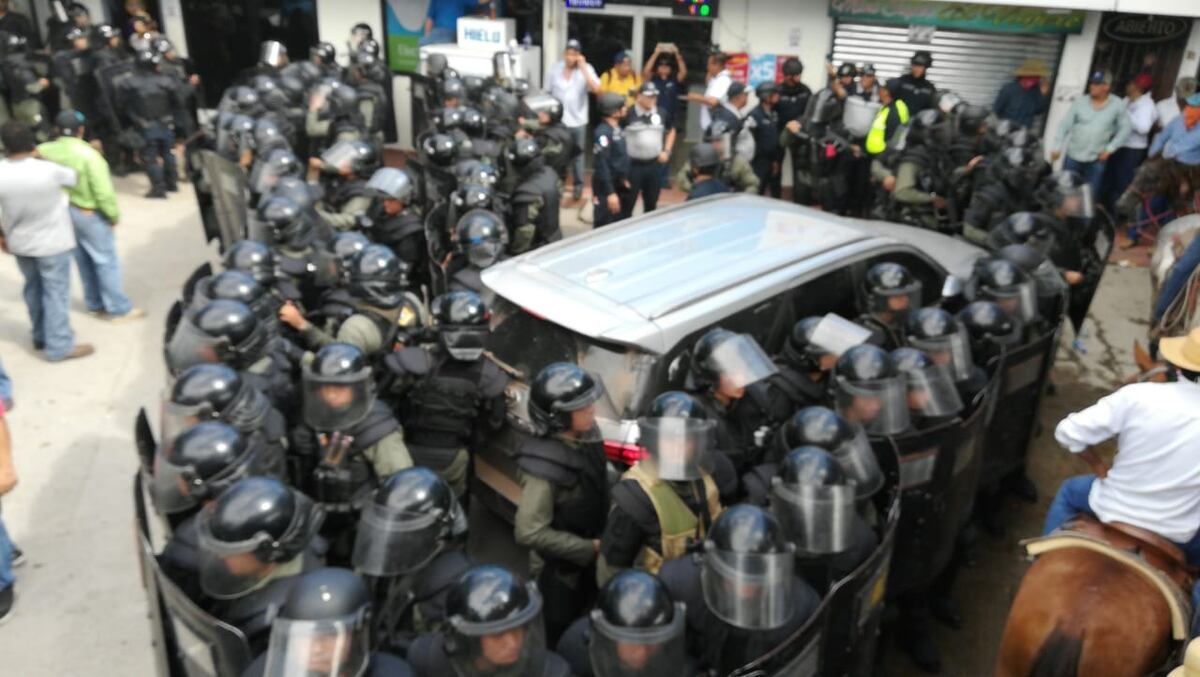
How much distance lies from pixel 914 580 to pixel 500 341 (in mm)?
2429

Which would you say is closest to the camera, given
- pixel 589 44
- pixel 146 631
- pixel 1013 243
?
pixel 146 631

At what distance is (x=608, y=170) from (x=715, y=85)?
2.70m

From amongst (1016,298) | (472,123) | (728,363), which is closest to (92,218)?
(472,123)

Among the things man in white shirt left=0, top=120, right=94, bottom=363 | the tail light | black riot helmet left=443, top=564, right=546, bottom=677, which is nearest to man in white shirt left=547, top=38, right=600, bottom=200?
man in white shirt left=0, top=120, right=94, bottom=363

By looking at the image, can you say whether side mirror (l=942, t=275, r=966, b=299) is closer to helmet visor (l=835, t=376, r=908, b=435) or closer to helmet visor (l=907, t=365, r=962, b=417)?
helmet visor (l=907, t=365, r=962, b=417)

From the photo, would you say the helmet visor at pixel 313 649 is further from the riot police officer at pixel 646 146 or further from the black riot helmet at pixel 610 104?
the black riot helmet at pixel 610 104

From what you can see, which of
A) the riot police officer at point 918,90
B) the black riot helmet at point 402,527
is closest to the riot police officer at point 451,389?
the black riot helmet at point 402,527

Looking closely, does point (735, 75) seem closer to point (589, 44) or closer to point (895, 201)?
point (589, 44)

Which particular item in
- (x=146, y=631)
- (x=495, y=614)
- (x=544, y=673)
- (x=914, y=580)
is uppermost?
(x=495, y=614)

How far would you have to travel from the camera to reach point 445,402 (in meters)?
4.79

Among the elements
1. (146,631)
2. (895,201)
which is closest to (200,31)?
(895,201)

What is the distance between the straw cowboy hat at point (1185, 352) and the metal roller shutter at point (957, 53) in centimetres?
878

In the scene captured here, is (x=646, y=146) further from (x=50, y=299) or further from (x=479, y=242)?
(x=50, y=299)

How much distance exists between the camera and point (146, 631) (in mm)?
4926
